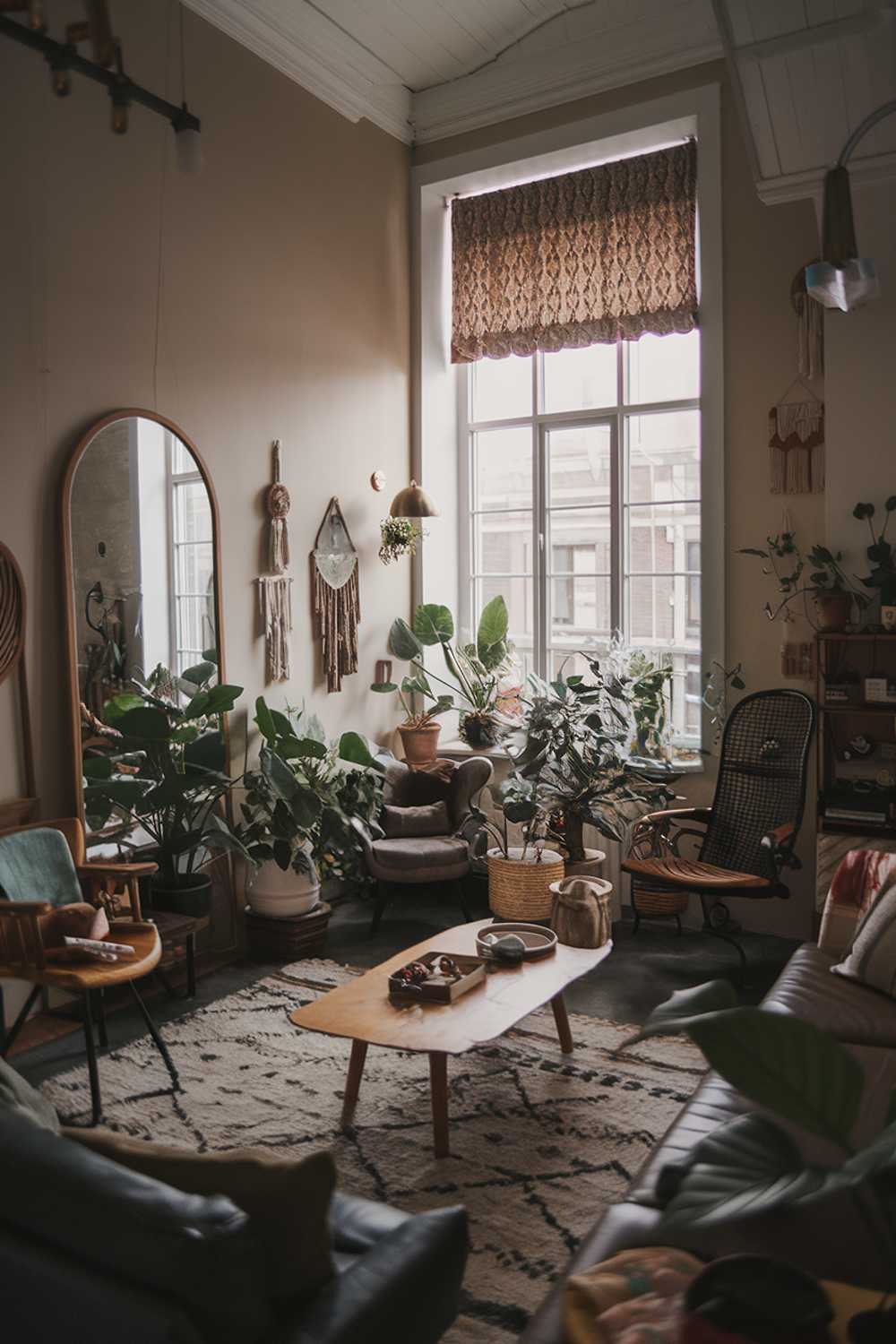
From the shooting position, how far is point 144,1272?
1.51 m

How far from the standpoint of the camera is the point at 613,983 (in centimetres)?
459

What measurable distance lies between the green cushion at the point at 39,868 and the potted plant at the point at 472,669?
2.35m

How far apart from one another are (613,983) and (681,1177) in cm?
354

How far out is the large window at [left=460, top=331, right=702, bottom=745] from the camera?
19.0 feet

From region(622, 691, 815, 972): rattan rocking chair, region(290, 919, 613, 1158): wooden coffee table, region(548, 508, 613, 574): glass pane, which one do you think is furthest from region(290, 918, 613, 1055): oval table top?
region(548, 508, 613, 574): glass pane

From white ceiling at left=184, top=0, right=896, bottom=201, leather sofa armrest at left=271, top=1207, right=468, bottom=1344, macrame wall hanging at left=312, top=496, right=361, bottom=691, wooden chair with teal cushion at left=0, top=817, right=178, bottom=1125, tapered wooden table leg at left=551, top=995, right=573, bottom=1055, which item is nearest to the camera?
leather sofa armrest at left=271, top=1207, right=468, bottom=1344

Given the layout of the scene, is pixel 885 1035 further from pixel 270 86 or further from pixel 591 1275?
pixel 270 86

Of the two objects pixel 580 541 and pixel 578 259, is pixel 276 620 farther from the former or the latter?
pixel 578 259

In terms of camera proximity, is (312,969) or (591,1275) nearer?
(591,1275)

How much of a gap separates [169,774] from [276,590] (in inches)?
50.6

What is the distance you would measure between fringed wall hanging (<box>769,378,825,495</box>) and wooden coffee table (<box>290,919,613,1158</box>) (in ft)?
8.71

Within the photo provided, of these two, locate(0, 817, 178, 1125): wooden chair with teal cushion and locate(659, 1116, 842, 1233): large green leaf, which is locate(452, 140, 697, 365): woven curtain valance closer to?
locate(0, 817, 178, 1125): wooden chair with teal cushion

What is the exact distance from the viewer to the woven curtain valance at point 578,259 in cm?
562

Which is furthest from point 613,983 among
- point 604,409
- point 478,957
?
point 604,409
